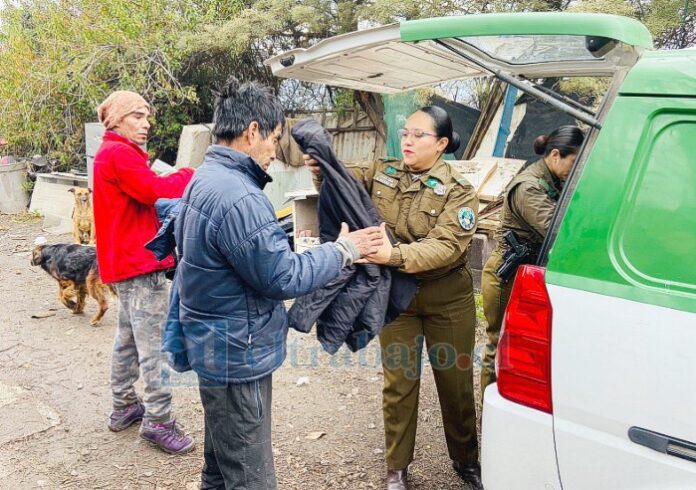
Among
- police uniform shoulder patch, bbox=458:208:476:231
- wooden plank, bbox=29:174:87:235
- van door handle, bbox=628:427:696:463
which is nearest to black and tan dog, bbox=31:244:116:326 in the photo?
police uniform shoulder patch, bbox=458:208:476:231

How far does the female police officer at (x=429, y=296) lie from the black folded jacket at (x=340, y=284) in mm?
397

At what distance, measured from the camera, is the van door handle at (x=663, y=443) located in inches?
55.9

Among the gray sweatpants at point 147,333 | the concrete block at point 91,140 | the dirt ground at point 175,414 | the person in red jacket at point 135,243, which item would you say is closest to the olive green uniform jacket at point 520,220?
the dirt ground at point 175,414

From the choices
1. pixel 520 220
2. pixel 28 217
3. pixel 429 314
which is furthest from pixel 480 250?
pixel 28 217

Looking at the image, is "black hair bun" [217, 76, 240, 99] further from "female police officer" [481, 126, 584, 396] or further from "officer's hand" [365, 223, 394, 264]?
"female police officer" [481, 126, 584, 396]

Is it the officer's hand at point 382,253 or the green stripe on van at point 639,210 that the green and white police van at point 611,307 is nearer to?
the green stripe on van at point 639,210

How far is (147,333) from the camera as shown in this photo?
3.12 metres

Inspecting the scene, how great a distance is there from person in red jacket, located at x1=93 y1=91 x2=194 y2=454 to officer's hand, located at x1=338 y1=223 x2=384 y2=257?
4.20ft

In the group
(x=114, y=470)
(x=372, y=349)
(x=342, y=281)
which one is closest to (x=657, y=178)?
(x=342, y=281)

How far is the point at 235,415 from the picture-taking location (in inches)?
81.2

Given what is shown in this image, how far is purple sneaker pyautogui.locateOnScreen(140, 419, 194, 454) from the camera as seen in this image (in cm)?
321

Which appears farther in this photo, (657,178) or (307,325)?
(307,325)

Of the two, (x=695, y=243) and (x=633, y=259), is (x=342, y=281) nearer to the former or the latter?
(x=633, y=259)

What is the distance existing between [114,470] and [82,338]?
2243 millimetres
